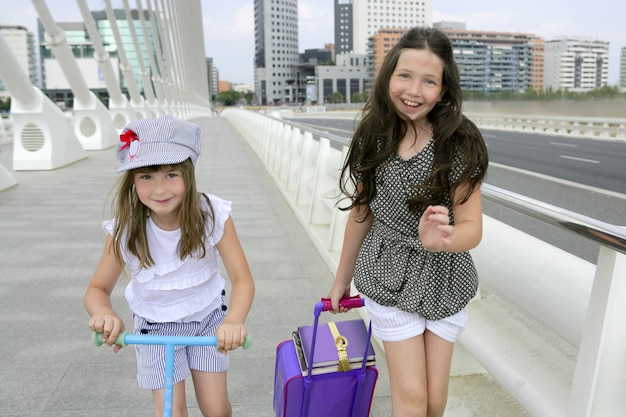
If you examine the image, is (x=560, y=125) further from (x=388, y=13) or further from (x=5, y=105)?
(x=5, y=105)

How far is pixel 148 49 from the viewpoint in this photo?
30.2 m

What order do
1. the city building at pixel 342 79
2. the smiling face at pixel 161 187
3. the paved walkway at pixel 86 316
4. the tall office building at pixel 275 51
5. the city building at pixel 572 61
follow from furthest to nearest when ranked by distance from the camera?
the tall office building at pixel 275 51 → the city building at pixel 342 79 → the city building at pixel 572 61 → the paved walkway at pixel 86 316 → the smiling face at pixel 161 187

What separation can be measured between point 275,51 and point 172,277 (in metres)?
159

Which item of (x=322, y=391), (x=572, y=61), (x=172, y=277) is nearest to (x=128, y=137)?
(x=172, y=277)

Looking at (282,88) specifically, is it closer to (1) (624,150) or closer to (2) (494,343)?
(1) (624,150)

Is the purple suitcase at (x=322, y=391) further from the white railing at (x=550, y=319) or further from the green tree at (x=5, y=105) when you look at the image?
the green tree at (x=5, y=105)

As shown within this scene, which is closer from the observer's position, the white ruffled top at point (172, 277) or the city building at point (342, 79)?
the white ruffled top at point (172, 277)

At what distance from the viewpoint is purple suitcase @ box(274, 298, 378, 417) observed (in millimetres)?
2064

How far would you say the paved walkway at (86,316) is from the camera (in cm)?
287

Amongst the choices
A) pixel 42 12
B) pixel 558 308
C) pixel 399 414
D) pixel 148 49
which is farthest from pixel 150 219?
pixel 148 49

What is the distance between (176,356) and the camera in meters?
2.16

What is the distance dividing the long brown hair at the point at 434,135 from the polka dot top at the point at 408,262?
0.03 metres

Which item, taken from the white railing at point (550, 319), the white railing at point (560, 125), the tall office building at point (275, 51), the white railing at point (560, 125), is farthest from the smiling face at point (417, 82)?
the tall office building at point (275, 51)

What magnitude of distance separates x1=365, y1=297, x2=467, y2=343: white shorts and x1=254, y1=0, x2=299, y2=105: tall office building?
142 metres
